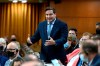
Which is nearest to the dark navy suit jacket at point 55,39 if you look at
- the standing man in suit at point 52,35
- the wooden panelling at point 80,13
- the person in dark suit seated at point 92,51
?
the standing man in suit at point 52,35

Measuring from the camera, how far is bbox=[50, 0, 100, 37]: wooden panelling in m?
12.7

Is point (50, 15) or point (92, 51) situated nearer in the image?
point (92, 51)

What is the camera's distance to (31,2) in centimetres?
1403

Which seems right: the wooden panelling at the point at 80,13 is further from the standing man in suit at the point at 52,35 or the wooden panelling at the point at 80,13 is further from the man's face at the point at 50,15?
the man's face at the point at 50,15

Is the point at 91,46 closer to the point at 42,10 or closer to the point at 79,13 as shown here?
the point at 79,13

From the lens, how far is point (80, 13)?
504 inches

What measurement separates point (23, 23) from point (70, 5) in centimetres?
249

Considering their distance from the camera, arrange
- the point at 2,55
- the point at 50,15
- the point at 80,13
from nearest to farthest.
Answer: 1. the point at 50,15
2. the point at 2,55
3. the point at 80,13

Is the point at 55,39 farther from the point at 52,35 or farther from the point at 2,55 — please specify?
the point at 2,55

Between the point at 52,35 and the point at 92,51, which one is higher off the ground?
the point at 92,51

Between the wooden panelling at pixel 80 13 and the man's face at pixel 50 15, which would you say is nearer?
the man's face at pixel 50 15

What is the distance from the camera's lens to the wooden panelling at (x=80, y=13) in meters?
12.7

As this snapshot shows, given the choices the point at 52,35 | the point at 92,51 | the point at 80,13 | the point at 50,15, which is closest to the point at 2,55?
the point at 52,35

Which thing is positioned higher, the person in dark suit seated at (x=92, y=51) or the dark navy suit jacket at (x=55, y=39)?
the person in dark suit seated at (x=92, y=51)
